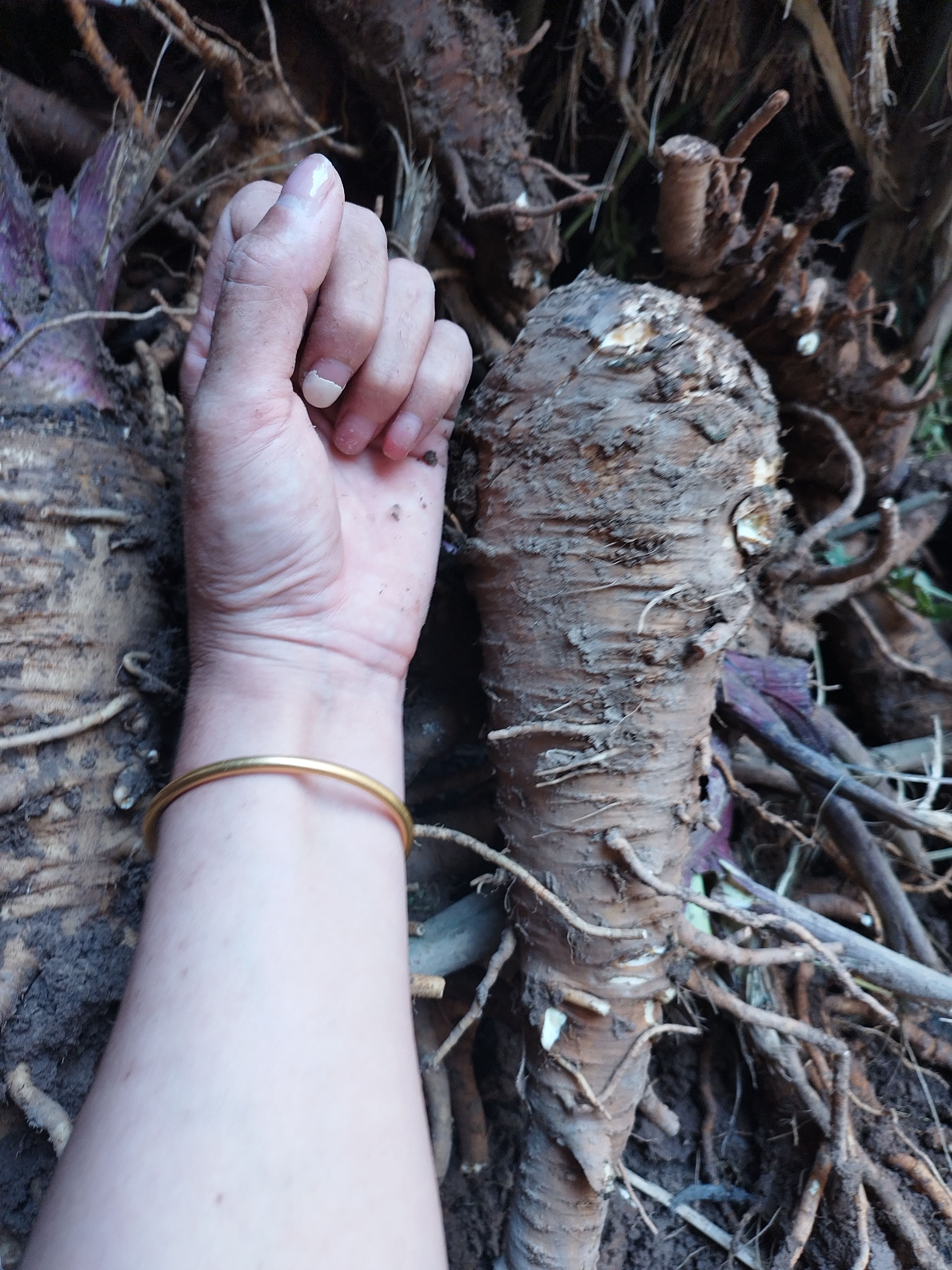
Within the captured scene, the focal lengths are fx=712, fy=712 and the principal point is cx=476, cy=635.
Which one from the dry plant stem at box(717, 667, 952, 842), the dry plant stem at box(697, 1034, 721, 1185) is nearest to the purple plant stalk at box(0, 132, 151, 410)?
the dry plant stem at box(717, 667, 952, 842)

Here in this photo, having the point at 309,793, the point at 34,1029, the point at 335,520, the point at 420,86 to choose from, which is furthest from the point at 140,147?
the point at 34,1029

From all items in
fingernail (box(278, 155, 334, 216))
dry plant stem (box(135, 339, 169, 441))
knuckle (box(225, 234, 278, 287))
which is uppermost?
fingernail (box(278, 155, 334, 216))

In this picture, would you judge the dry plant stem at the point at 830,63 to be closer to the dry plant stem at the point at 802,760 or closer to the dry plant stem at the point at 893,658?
the dry plant stem at the point at 893,658

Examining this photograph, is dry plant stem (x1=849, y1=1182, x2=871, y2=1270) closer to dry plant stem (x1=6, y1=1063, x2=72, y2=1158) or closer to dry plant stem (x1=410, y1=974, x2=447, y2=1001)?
dry plant stem (x1=410, y1=974, x2=447, y2=1001)

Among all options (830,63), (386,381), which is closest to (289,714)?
(386,381)

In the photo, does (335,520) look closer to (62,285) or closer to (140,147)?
(62,285)
